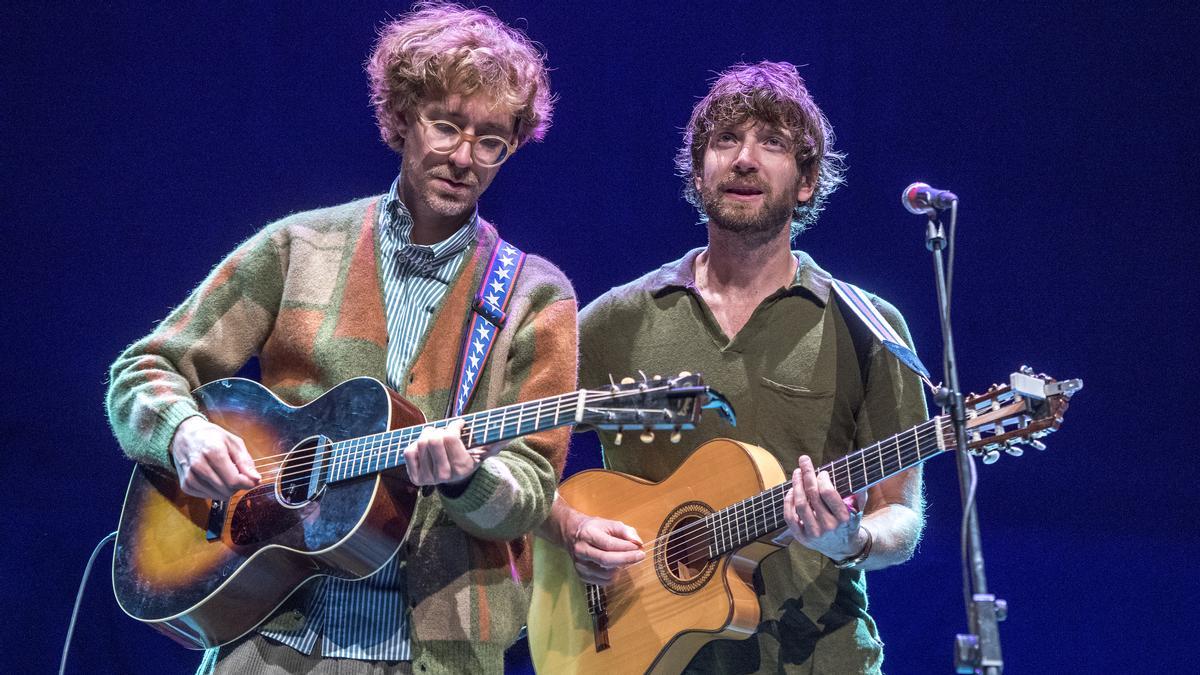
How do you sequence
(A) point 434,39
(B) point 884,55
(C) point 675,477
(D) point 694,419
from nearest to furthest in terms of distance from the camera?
(D) point 694,419 → (A) point 434,39 → (C) point 675,477 → (B) point 884,55

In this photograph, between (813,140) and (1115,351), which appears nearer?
(813,140)

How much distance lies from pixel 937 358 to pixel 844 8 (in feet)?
Answer: 4.93

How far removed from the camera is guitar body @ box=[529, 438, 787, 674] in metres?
3.04

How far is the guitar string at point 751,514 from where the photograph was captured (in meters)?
2.73

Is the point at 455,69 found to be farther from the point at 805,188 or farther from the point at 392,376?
the point at 805,188

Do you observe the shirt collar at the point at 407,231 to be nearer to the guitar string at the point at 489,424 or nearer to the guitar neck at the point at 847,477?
the guitar string at the point at 489,424

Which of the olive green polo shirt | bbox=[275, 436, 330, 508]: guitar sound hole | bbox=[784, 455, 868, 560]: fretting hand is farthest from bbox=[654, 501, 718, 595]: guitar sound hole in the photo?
bbox=[275, 436, 330, 508]: guitar sound hole

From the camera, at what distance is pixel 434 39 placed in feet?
9.95

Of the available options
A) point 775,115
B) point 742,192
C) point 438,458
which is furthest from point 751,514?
point 775,115

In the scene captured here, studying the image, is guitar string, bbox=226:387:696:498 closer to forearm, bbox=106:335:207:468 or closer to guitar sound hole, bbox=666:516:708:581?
forearm, bbox=106:335:207:468

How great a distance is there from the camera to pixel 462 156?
9.59 ft

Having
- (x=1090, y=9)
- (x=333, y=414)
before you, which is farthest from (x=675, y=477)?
(x=1090, y=9)

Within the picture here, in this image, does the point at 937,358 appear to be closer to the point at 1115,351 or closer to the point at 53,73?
the point at 1115,351

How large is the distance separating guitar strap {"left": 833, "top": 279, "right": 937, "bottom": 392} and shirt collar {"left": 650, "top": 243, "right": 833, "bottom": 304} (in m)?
0.05
